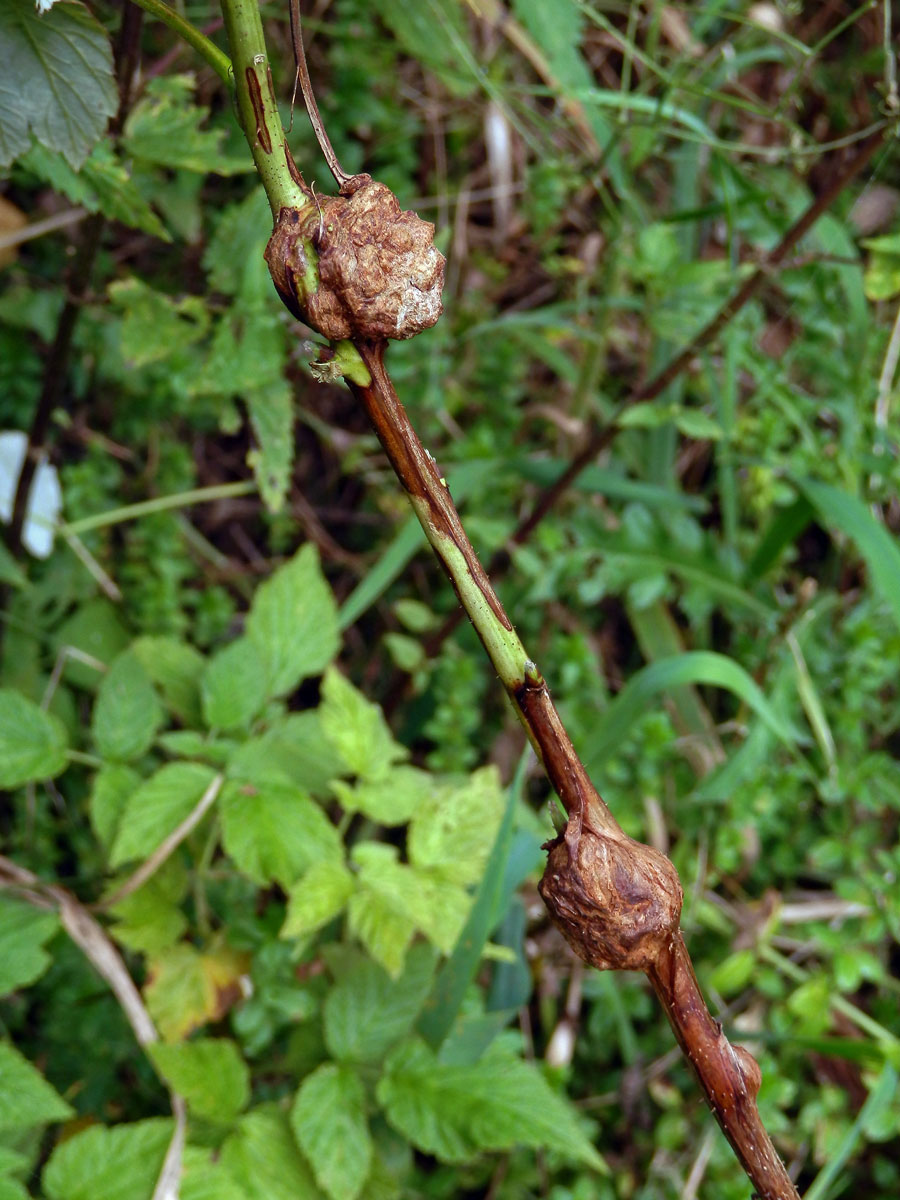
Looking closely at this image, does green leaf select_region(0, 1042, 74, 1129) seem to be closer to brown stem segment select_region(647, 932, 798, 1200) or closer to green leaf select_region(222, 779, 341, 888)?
green leaf select_region(222, 779, 341, 888)

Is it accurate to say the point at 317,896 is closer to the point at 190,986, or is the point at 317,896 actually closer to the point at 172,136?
the point at 190,986

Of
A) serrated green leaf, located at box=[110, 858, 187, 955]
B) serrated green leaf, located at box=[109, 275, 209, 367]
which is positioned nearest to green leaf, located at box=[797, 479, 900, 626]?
serrated green leaf, located at box=[109, 275, 209, 367]

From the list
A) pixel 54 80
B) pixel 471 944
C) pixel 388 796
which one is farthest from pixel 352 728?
pixel 54 80

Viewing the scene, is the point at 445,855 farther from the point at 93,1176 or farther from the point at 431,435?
the point at 431,435

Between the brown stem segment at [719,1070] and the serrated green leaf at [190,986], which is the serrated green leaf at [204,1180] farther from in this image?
the brown stem segment at [719,1070]

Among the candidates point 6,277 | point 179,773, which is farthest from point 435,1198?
point 6,277

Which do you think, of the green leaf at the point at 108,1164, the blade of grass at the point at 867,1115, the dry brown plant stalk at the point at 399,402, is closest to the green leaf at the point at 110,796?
the green leaf at the point at 108,1164
